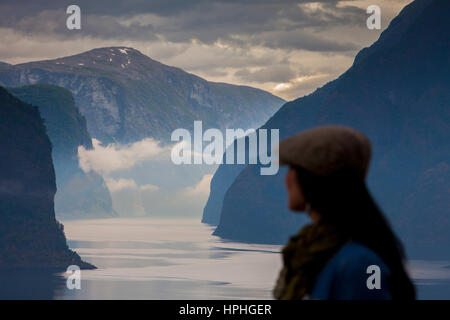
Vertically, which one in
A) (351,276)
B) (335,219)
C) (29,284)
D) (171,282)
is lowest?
(171,282)

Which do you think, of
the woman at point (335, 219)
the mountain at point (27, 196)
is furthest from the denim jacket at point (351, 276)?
the mountain at point (27, 196)

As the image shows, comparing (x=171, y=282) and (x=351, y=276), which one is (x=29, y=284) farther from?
A: (x=351, y=276)

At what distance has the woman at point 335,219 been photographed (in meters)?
3.27

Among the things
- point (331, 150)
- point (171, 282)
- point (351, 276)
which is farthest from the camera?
point (171, 282)

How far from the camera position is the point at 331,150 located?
3287mm

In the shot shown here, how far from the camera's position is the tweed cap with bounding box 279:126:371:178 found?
10.8ft

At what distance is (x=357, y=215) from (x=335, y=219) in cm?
9
